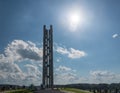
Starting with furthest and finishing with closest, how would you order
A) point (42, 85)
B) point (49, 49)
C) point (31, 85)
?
point (31, 85)
point (49, 49)
point (42, 85)

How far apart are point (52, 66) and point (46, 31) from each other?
8.05m

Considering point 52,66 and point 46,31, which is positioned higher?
point 46,31

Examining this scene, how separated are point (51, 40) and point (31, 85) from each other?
1340 cm

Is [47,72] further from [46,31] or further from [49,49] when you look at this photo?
[46,31]

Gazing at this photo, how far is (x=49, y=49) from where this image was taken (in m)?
58.9

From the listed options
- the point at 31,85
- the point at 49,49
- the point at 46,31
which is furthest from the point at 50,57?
the point at 31,85

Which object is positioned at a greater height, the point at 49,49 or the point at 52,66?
the point at 49,49

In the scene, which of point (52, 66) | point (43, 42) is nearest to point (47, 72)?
point (52, 66)

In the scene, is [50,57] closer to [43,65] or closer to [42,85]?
[43,65]

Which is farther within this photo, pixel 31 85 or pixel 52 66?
pixel 31 85

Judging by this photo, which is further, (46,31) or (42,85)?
(46,31)

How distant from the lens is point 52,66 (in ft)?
190

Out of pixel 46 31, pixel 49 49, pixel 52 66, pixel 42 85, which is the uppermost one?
pixel 46 31

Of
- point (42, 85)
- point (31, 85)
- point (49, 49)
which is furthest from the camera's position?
point (31, 85)
